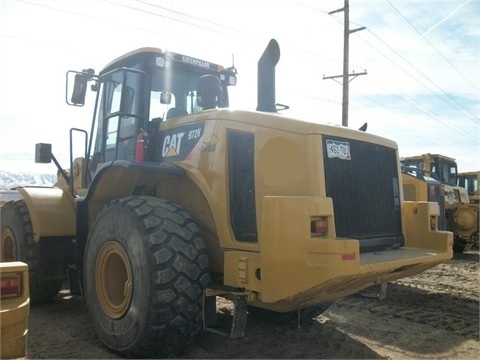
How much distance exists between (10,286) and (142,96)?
2.55 meters

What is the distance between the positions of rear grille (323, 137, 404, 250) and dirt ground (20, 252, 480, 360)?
1.02 m

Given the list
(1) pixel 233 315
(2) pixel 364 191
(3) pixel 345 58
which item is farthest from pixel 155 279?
(3) pixel 345 58

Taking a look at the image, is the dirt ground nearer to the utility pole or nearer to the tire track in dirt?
the tire track in dirt

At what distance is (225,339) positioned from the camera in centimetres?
446

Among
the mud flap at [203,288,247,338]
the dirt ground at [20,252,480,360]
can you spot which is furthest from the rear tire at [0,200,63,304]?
the mud flap at [203,288,247,338]

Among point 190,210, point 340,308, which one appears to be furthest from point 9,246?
point 340,308

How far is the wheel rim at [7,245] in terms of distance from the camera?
232 inches

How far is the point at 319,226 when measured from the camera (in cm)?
345

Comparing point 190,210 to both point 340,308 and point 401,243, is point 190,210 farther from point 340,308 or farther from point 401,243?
point 340,308

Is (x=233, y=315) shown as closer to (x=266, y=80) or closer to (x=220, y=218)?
(x=220, y=218)

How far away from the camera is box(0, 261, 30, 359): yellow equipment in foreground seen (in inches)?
111

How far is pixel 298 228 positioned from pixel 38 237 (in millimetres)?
3388

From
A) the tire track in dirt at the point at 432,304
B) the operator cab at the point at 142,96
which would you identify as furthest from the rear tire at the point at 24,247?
the tire track in dirt at the point at 432,304

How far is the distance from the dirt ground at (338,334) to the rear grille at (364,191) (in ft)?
3.35
